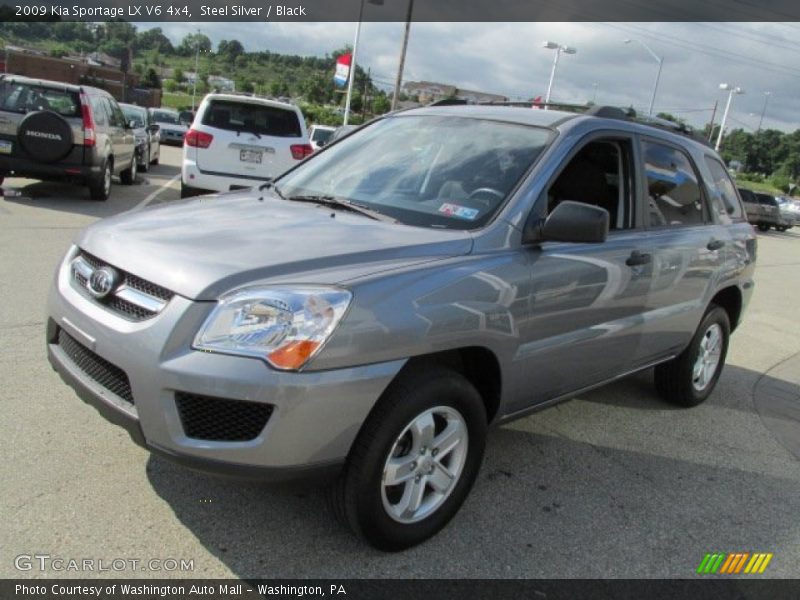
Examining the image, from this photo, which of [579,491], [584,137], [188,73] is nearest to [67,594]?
[579,491]

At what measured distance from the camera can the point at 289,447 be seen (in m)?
2.41

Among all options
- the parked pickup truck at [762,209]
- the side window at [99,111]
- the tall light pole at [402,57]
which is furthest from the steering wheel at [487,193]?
the parked pickup truck at [762,209]

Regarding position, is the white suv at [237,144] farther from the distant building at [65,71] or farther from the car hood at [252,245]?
the distant building at [65,71]

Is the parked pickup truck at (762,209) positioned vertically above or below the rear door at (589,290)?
below

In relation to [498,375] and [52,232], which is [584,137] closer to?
[498,375]

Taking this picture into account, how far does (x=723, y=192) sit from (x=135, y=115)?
51.3 ft

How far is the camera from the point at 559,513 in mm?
3355

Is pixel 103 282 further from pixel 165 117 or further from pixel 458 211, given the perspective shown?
pixel 165 117

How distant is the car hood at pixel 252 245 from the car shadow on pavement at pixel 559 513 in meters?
0.75

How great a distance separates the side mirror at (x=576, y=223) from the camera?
3.09m

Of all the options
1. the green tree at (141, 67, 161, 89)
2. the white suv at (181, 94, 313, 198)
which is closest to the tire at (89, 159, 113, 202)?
the white suv at (181, 94, 313, 198)

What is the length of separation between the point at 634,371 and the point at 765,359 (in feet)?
11.5

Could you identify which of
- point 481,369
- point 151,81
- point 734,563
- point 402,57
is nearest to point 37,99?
point 481,369

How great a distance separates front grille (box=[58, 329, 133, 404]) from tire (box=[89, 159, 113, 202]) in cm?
888
